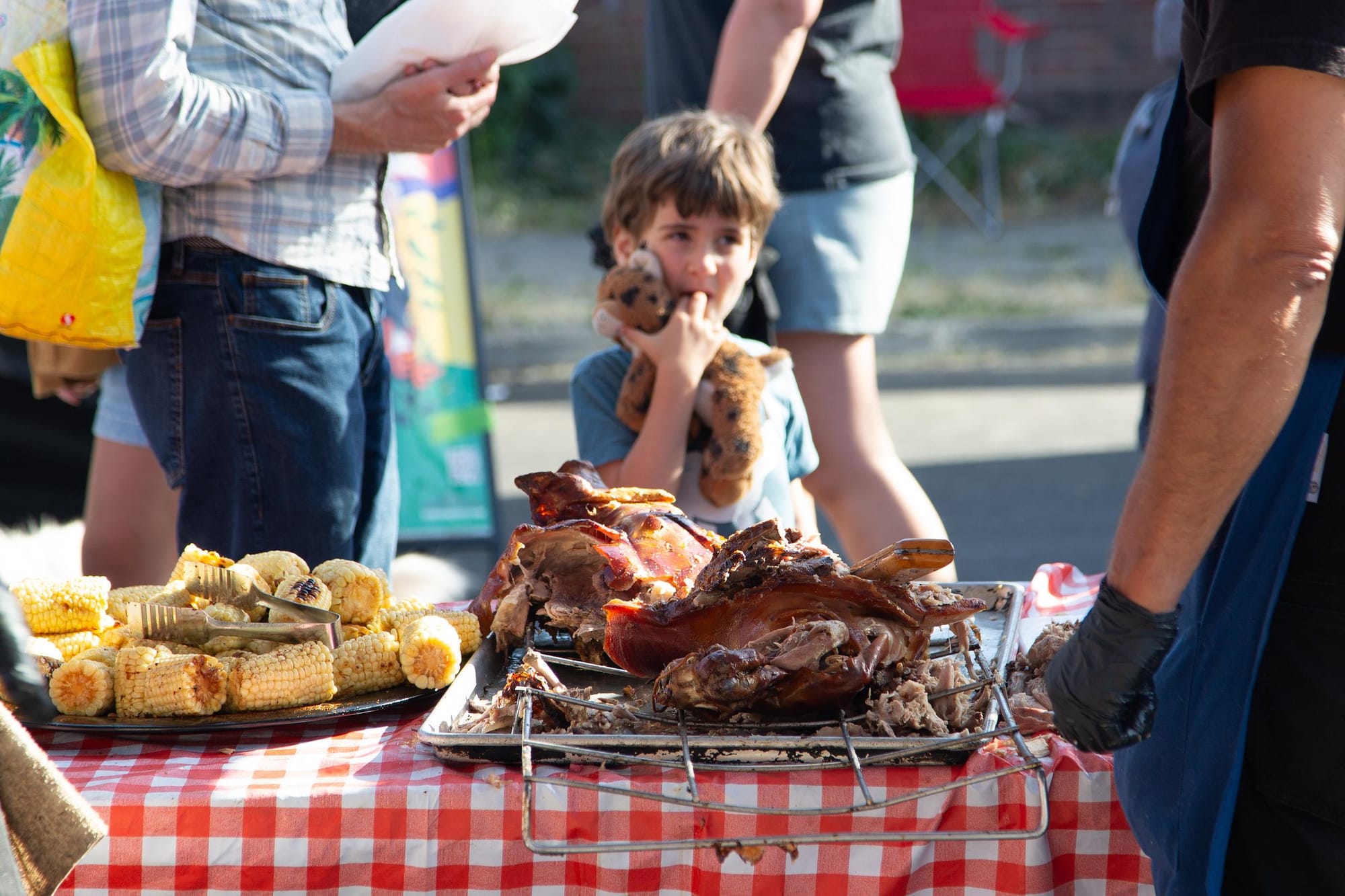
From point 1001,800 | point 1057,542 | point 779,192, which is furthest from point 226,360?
point 1057,542

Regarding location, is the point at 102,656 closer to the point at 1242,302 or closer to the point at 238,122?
the point at 238,122

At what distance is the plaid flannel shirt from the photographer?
2.18 m


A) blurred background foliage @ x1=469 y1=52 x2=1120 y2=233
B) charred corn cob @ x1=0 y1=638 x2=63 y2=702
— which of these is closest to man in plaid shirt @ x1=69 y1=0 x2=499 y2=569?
charred corn cob @ x1=0 y1=638 x2=63 y2=702

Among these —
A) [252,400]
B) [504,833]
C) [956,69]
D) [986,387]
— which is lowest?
[986,387]

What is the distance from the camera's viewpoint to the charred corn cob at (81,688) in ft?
5.20

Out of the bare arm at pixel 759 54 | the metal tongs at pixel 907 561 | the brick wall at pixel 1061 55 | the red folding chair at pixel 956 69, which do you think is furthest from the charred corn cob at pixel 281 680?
the brick wall at pixel 1061 55

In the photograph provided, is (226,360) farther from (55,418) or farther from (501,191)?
(501,191)

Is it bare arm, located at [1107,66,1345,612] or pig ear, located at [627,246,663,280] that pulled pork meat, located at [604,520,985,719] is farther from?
pig ear, located at [627,246,663,280]

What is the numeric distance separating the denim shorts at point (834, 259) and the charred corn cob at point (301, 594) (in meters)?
1.54

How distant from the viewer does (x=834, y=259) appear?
3029 mm

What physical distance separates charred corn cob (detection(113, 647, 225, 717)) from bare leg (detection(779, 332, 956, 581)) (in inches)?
66.8

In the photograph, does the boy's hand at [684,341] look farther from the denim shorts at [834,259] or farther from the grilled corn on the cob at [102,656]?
the grilled corn on the cob at [102,656]

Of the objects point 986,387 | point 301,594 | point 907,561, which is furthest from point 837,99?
point 986,387

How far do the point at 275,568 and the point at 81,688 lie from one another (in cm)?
32
